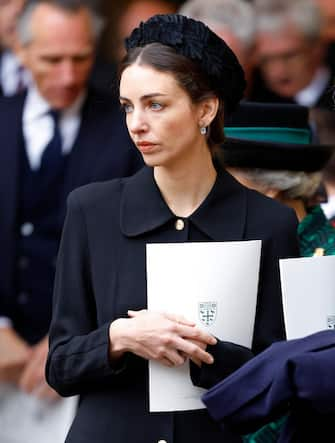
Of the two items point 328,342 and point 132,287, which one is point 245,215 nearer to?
point 132,287

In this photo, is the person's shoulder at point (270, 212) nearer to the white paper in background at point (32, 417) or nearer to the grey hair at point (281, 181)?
the grey hair at point (281, 181)

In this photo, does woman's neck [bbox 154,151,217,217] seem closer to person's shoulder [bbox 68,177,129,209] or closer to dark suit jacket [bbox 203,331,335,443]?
person's shoulder [bbox 68,177,129,209]

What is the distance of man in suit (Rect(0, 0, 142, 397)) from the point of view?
17.6ft

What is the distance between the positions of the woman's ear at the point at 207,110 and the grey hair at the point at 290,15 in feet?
7.98

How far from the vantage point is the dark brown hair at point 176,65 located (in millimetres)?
3045

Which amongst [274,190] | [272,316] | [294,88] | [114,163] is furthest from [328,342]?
[294,88]

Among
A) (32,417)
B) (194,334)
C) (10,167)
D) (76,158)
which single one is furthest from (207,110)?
(32,417)

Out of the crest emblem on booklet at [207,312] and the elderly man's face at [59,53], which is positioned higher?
the elderly man's face at [59,53]

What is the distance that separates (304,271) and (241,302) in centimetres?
18

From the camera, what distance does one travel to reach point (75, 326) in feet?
10.1

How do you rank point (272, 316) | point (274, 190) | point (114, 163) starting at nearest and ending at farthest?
point (272, 316)
point (274, 190)
point (114, 163)

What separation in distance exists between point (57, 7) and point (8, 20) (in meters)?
0.25

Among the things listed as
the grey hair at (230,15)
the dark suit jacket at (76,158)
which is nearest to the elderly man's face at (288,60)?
the grey hair at (230,15)

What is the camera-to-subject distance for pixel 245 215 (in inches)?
125
